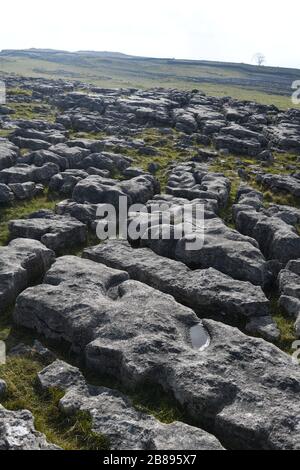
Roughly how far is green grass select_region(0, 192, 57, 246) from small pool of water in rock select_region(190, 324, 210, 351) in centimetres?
1344

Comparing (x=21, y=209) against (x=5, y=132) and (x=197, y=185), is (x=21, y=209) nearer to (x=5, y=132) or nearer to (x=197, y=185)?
(x=197, y=185)

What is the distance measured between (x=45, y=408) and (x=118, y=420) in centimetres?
250

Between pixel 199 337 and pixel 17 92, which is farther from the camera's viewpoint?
pixel 17 92

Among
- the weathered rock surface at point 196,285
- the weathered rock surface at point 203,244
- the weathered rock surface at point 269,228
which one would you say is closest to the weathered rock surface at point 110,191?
the weathered rock surface at point 203,244

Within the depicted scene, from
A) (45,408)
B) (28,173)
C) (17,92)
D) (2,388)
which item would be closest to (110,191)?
(28,173)

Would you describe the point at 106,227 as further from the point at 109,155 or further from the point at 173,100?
the point at 173,100

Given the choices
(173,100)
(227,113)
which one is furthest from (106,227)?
(173,100)

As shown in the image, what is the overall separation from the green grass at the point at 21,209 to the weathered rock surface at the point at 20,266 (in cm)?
418

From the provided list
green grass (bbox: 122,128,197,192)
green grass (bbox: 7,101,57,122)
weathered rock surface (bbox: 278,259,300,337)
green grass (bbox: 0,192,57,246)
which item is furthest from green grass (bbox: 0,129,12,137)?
weathered rock surface (bbox: 278,259,300,337)

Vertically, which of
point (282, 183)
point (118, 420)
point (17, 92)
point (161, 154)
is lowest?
point (118, 420)

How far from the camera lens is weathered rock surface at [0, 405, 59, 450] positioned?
38.7ft

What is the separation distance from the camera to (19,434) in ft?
39.9

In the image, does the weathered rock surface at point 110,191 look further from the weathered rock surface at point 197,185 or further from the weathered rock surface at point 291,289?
the weathered rock surface at point 291,289

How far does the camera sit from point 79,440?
12.7 metres
